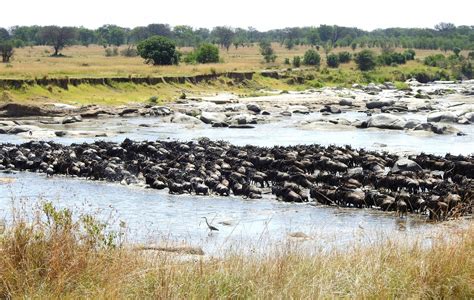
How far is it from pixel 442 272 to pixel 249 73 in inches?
2498

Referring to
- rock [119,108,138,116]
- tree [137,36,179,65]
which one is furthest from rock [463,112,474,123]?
tree [137,36,179,65]

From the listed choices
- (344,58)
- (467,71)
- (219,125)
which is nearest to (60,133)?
(219,125)

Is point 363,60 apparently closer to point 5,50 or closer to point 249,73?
point 249,73

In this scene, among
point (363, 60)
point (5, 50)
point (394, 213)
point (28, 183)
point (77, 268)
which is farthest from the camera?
point (363, 60)

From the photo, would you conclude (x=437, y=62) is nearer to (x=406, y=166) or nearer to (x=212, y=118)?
(x=212, y=118)

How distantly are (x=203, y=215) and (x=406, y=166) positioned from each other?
31.5 feet

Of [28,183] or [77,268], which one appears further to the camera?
[28,183]

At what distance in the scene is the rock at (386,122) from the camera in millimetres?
41750

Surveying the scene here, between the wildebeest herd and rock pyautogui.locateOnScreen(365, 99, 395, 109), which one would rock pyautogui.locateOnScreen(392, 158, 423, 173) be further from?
rock pyautogui.locateOnScreen(365, 99, 395, 109)

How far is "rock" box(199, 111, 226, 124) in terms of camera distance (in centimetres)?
4444

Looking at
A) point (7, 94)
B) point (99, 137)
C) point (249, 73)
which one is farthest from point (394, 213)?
point (249, 73)

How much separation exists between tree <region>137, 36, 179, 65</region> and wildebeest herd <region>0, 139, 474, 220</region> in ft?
147

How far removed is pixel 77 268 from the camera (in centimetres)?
818

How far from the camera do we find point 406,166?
25219 millimetres
